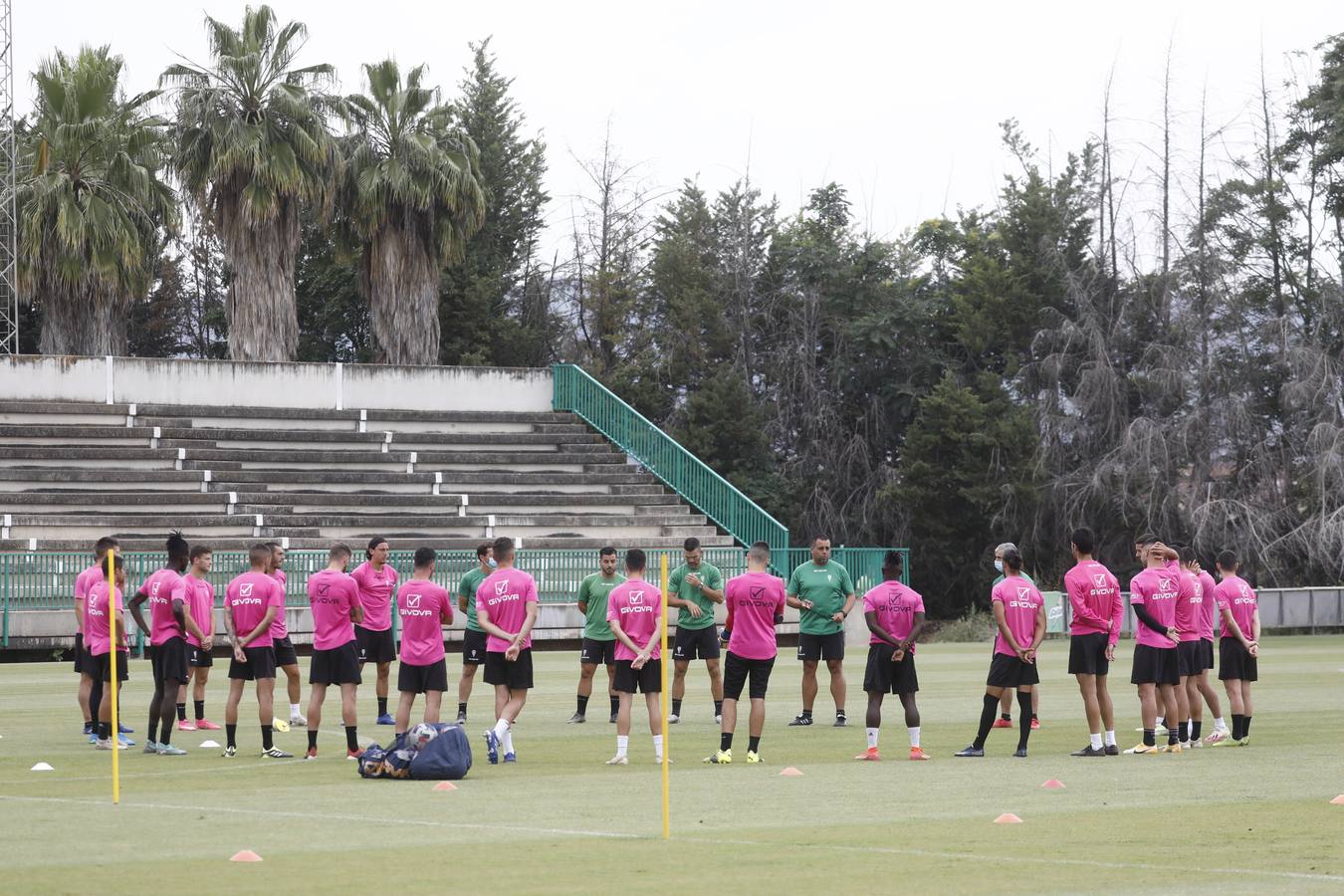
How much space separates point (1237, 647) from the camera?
16656 millimetres

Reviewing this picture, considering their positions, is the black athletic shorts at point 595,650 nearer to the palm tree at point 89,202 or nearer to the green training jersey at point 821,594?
the green training jersey at point 821,594

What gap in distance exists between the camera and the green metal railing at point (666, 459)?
4272cm

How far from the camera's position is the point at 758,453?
183 feet

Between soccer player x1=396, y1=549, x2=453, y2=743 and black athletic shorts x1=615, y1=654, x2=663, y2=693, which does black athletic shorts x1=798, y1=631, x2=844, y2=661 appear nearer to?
black athletic shorts x1=615, y1=654, x2=663, y2=693

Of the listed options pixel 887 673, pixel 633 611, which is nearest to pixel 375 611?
pixel 633 611

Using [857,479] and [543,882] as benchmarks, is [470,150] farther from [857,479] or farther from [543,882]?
[543,882]

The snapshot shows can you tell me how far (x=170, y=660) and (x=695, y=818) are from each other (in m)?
6.35

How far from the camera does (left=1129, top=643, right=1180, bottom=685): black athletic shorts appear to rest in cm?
1602

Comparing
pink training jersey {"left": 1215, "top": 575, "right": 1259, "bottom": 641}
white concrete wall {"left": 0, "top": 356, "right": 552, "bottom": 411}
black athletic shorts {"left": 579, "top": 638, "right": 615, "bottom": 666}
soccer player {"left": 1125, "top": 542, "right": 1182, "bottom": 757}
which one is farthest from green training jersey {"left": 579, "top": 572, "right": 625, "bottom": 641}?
white concrete wall {"left": 0, "top": 356, "right": 552, "bottom": 411}

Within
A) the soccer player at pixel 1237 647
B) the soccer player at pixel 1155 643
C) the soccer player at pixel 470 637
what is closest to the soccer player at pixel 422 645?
the soccer player at pixel 470 637

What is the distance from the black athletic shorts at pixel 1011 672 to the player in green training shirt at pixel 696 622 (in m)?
4.01

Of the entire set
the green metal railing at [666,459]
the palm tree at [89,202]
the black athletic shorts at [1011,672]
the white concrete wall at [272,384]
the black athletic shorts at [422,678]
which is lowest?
the black athletic shorts at [422,678]

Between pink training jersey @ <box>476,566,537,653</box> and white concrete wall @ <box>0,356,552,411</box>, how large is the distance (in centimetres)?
2951

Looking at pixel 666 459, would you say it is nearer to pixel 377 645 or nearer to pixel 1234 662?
pixel 377 645
